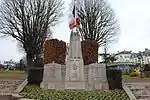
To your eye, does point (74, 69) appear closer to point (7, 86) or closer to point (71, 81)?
point (71, 81)

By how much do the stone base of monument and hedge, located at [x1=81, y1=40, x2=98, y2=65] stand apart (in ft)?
8.58

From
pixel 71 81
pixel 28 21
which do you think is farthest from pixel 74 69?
pixel 28 21

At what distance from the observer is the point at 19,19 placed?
135 ft

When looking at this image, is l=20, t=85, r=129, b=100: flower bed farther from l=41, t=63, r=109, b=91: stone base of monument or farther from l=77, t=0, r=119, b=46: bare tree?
l=77, t=0, r=119, b=46: bare tree

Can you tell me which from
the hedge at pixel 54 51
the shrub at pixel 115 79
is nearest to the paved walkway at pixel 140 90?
the shrub at pixel 115 79

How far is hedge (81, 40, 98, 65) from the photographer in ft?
74.0

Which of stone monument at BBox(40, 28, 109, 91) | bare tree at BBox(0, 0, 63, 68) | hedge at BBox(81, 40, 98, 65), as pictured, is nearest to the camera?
stone monument at BBox(40, 28, 109, 91)

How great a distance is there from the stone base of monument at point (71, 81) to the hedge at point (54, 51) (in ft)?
8.95

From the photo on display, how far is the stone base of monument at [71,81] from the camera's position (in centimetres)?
1953

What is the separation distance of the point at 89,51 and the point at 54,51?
2.69m

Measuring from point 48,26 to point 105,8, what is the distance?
10.9m

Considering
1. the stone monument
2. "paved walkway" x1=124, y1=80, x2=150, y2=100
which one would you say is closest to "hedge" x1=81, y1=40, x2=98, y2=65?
the stone monument

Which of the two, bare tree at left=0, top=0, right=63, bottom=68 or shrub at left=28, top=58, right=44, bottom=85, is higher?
bare tree at left=0, top=0, right=63, bottom=68

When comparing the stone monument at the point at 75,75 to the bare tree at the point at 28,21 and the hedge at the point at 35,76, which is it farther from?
the bare tree at the point at 28,21
